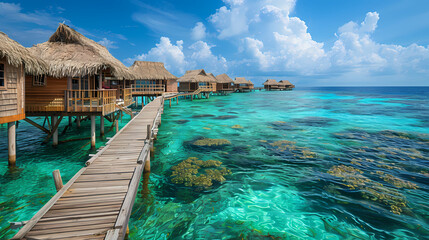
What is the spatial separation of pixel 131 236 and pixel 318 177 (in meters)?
7.08

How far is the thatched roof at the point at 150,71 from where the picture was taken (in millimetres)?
35500

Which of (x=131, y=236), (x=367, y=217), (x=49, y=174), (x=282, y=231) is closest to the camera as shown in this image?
(x=131, y=236)

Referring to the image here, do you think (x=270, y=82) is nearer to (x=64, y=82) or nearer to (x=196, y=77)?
(x=196, y=77)

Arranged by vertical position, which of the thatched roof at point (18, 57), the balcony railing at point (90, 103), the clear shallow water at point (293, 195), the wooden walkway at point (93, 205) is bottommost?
the clear shallow water at point (293, 195)

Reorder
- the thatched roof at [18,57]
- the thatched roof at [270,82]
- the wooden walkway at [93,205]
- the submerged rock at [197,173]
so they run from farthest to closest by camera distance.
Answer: the thatched roof at [270,82] → the submerged rock at [197,173] → the thatched roof at [18,57] → the wooden walkway at [93,205]

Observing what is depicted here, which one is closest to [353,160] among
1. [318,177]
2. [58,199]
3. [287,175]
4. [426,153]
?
[318,177]

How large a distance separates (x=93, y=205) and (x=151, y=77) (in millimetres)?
32545

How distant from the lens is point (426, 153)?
41.2ft

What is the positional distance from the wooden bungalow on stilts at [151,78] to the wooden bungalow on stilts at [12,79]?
2382 cm

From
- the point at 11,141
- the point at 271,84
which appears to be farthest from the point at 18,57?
the point at 271,84

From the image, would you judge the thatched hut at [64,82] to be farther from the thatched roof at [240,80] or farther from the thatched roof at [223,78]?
the thatched roof at [240,80]

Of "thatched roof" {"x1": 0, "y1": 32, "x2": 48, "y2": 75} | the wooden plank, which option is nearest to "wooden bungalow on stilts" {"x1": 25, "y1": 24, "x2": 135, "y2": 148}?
"thatched roof" {"x1": 0, "y1": 32, "x2": 48, "y2": 75}

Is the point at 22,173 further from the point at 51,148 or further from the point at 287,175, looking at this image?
the point at 287,175

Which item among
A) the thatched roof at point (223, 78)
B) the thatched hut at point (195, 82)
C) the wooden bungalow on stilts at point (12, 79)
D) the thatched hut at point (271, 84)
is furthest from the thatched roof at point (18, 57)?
the thatched hut at point (271, 84)
